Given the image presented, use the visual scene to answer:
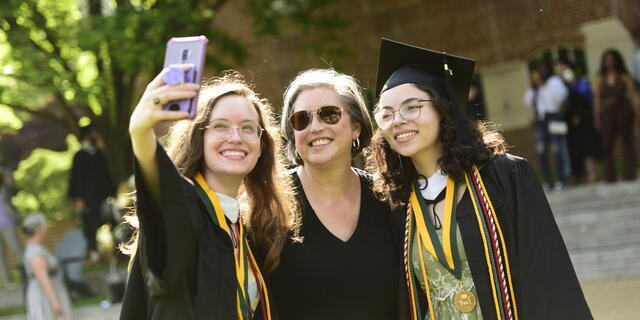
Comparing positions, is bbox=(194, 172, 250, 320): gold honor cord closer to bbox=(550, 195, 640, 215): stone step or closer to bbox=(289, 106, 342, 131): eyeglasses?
bbox=(289, 106, 342, 131): eyeglasses

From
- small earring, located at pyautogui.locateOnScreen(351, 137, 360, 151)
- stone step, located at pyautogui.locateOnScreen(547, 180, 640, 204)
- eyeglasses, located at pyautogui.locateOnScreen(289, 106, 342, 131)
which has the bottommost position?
stone step, located at pyautogui.locateOnScreen(547, 180, 640, 204)

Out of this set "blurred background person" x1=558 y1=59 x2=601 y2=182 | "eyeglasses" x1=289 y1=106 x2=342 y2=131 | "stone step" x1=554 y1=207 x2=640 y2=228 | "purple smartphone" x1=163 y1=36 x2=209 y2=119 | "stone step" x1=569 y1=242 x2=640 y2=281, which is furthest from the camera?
"blurred background person" x1=558 y1=59 x2=601 y2=182

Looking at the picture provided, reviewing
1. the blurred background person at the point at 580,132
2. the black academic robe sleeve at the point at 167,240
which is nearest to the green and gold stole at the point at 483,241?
the black academic robe sleeve at the point at 167,240

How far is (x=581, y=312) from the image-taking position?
11.2 ft

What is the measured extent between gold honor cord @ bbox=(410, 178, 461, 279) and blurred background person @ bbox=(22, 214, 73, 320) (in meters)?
6.38

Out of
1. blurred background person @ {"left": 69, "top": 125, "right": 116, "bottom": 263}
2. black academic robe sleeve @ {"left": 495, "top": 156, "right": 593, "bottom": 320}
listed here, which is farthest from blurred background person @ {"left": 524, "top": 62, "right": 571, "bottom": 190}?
black academic robe sleeve @ {"left": 495, "top": 156, "right": 593, "bottom": 320}

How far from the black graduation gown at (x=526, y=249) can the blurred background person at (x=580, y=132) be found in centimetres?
801

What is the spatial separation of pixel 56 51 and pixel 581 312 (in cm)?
922

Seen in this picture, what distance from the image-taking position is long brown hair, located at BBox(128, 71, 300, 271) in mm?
3557

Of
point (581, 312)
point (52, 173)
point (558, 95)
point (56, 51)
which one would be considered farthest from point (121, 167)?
point (581, 312)

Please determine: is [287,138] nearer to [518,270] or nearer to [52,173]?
[518,270]

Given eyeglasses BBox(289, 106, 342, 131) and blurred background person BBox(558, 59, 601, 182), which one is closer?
eyeglasses BBox(289, 106, 342, 131)

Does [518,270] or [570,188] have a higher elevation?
[518,270]

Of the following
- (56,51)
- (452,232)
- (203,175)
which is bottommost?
(452,232)
